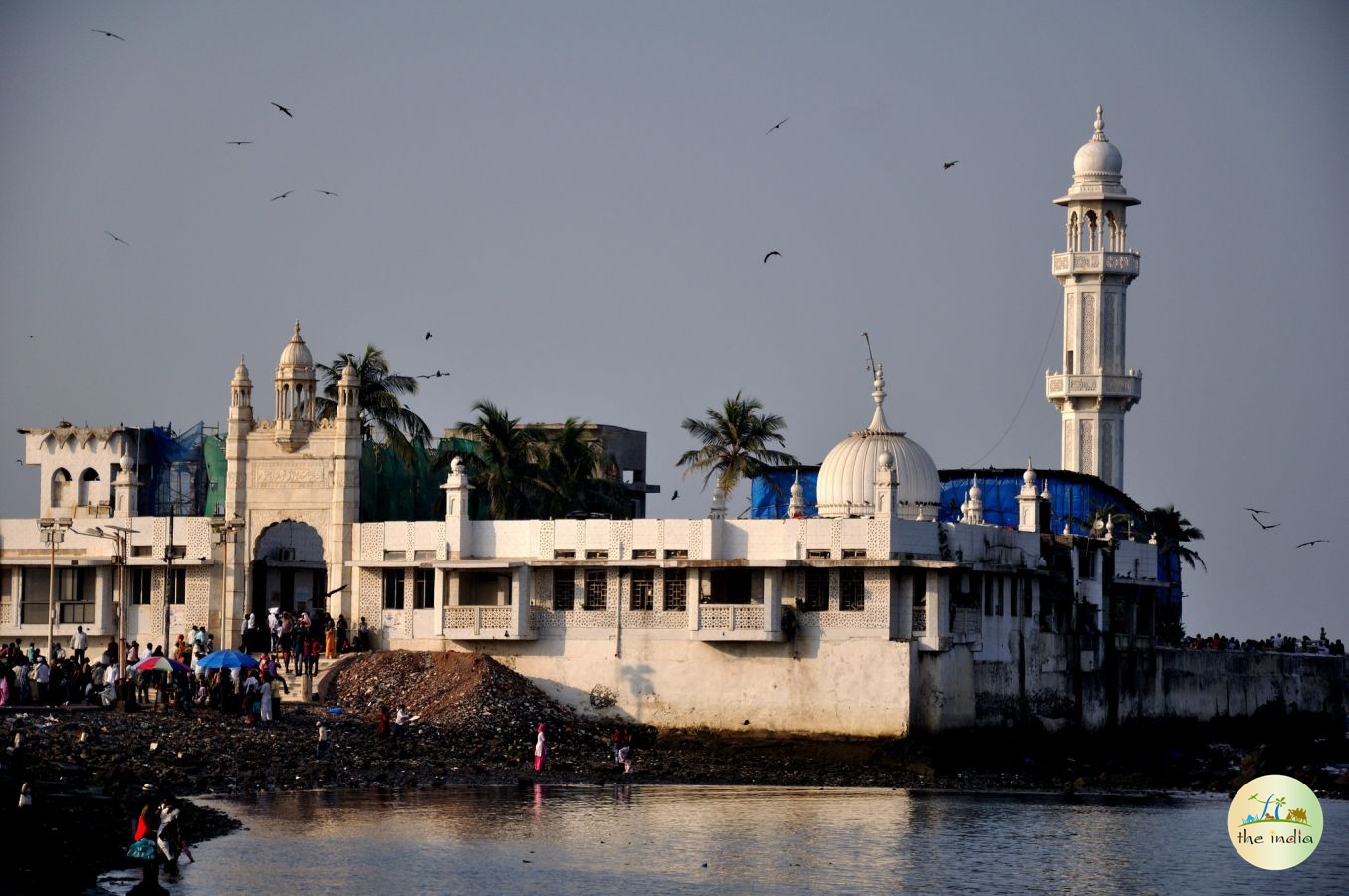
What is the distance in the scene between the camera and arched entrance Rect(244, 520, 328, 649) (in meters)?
69.1

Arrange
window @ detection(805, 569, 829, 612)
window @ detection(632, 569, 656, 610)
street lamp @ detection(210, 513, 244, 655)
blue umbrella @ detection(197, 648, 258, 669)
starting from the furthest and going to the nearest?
street lamp @ detection(210, 513, 244, 655)
window @ detection(632, 569, 656, 610)
window @ detection(805, 569, 829, 612)
blue umbrella @ detection(197, 648, 258, 669)

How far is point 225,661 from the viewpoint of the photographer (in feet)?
177

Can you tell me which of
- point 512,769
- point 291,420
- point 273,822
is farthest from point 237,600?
point 273,822

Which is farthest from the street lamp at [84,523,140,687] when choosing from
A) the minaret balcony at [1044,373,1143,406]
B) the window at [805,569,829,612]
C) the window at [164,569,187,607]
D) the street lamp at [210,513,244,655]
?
the minaret balcony at [1044,373,1143,406]

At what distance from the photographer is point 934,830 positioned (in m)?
48.0

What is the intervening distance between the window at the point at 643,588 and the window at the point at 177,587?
12.3 m

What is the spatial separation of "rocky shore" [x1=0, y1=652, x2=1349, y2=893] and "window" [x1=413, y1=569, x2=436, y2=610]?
1.52 m

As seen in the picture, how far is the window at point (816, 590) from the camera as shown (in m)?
57.5

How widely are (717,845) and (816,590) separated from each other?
13.3m

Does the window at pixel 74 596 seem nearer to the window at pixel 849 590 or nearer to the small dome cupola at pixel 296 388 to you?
the small dome cupola at pixel 296 388

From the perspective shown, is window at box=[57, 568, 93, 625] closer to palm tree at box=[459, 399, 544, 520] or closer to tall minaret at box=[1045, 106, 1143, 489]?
palm tree at box=[459, 399, 544, 520]

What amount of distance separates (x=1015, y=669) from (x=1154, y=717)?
911cm

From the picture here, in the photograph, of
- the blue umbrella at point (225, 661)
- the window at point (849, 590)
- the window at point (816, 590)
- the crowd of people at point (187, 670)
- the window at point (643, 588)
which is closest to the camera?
the blue umbrella at point (225, 661)

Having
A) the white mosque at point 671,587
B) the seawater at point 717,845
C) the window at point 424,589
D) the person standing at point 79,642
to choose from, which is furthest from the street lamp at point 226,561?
the seawater at point 717,845
